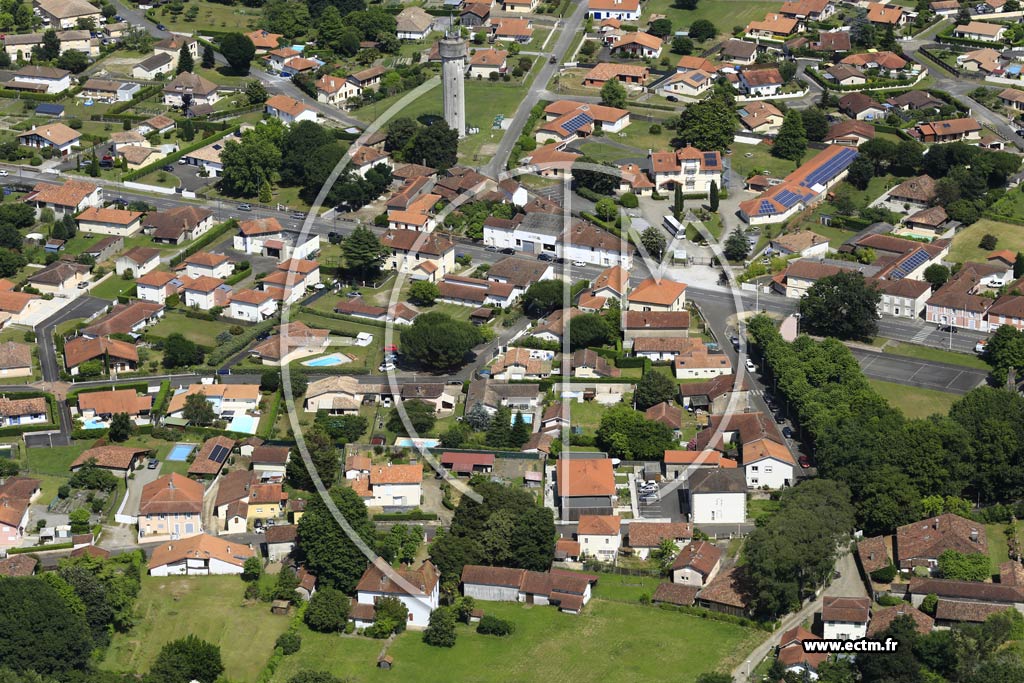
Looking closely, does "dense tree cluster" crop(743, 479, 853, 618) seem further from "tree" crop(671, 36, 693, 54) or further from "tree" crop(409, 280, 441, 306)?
"tree" crop(671, 36, 693, 54)

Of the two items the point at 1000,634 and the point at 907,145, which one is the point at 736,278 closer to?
the point at 907,145

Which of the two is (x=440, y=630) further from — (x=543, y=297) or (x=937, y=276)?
(x=937, y=276)

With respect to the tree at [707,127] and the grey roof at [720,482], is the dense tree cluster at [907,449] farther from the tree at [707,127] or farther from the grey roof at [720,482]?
the tree at [707,127]

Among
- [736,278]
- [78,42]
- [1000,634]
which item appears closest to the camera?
[1000,634]

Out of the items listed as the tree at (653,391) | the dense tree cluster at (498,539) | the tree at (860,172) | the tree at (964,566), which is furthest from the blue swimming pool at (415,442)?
the tree at (860,172)

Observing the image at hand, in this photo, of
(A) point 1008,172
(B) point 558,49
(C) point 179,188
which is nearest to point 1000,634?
(A) point 1008,172

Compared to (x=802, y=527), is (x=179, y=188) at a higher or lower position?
lower
